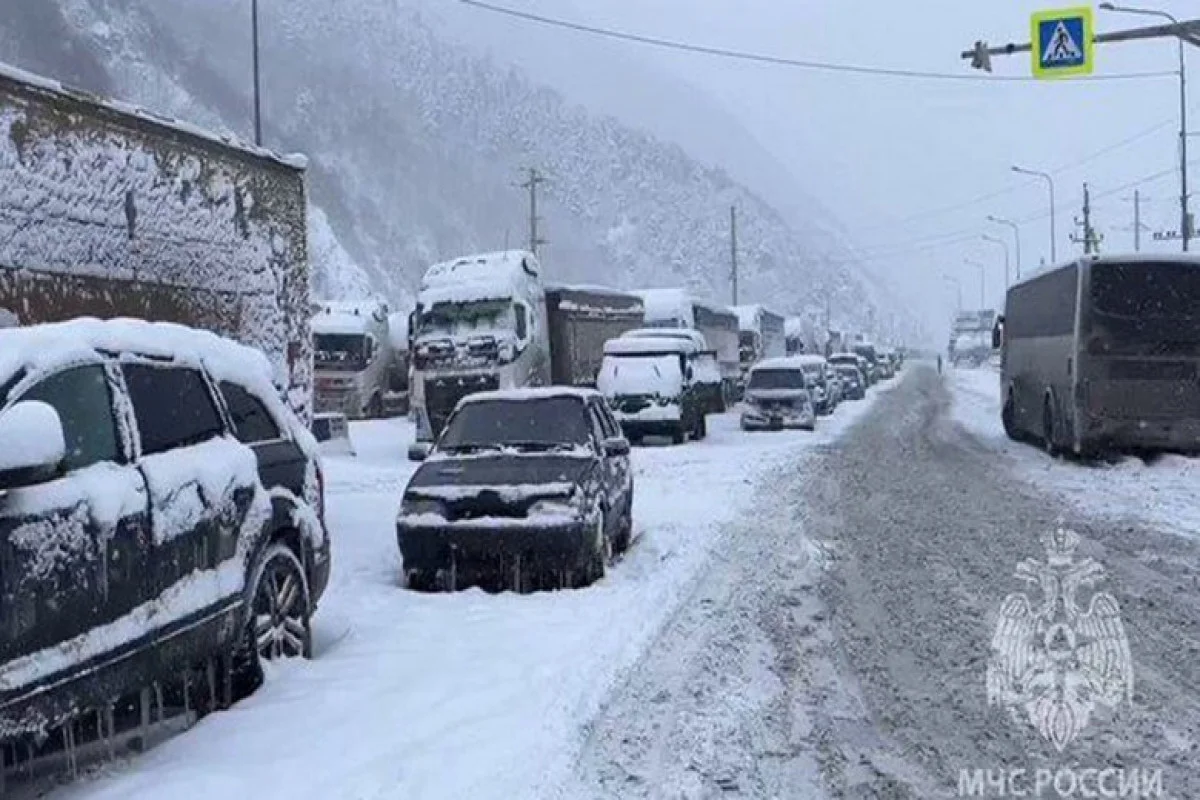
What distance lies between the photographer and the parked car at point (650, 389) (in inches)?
1061

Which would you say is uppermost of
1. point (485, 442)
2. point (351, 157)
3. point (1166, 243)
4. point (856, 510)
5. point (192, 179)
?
point (351, 157)

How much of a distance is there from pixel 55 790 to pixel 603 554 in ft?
18.3

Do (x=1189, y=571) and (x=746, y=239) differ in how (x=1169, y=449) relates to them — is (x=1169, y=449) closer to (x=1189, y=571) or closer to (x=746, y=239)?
(x=1189, y=571)

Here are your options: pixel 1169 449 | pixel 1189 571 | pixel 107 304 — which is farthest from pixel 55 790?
pixel 1169 449

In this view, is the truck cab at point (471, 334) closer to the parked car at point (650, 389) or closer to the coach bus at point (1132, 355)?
the parked car at point (650, 389)

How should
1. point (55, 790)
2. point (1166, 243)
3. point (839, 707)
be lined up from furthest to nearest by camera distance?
point (1166, 243), point (839, 707), point (55, 790)

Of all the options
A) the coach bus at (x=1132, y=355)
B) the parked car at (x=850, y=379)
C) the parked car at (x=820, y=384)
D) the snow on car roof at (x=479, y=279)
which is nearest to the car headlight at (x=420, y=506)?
the coach bus at (x=1132, y=355)

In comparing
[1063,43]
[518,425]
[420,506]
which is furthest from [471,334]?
[420,506]

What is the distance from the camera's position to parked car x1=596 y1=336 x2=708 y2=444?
27.0m

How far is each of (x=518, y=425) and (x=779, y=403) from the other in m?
21.1

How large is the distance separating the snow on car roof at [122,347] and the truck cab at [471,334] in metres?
16.5

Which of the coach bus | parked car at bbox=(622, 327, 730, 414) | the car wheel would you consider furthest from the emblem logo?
parked car at bbox=(622, 327, 730, 414)

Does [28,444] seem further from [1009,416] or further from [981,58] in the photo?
[1009,416]

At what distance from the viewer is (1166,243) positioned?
263 ft
